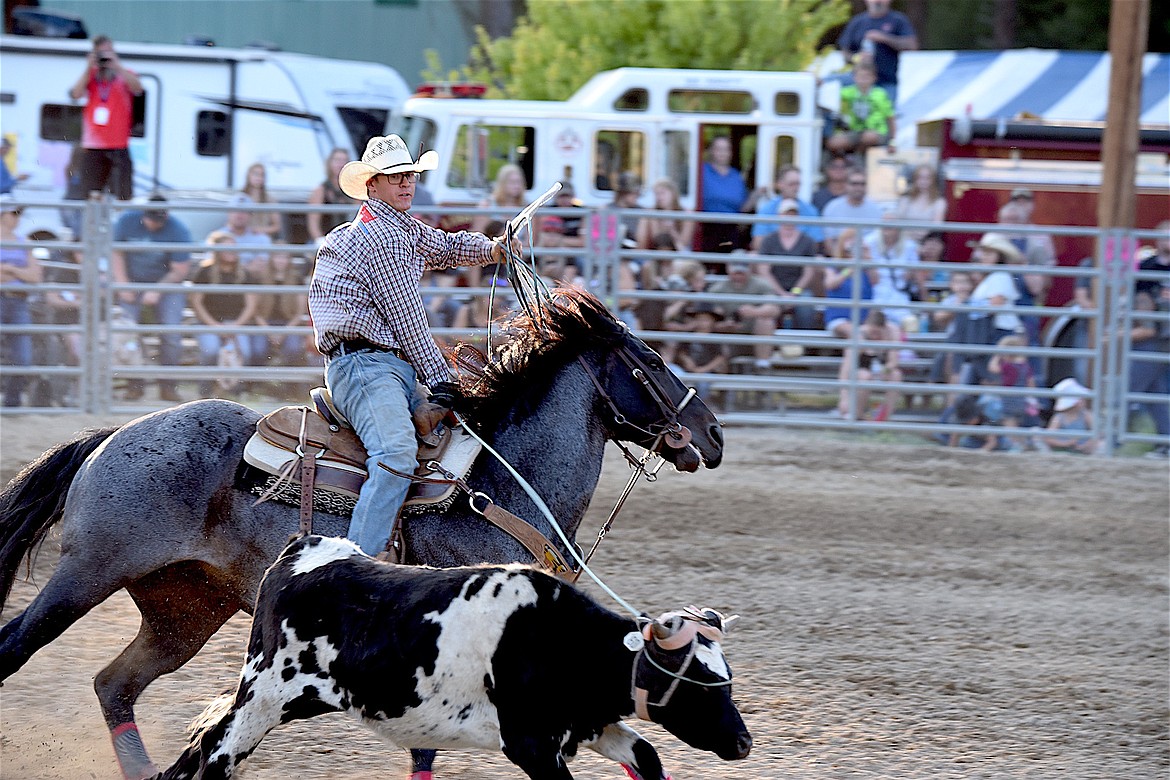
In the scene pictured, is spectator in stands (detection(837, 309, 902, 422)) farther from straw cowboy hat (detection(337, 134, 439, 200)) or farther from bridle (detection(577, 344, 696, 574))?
straw cowboy hat (detection(337, 134, 439, 200))

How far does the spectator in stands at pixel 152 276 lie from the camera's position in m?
10.9

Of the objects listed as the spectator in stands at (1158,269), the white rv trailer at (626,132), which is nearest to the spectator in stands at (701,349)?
the white rv trailer at (626,132)

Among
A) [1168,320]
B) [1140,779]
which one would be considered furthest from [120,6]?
[1140,779]

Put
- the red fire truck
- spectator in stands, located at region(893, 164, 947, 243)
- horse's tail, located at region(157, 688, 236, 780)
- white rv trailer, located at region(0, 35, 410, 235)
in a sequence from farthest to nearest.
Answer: white rv trailer, located at region(0, 35, 410, 235) → the red fire truck → spectator in stands, located at region(893, 164, 947, 243) → horse's tail, located at region(157, 688, 236, 780)

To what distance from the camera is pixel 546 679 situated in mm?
3381

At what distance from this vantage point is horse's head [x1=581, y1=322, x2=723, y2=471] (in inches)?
181

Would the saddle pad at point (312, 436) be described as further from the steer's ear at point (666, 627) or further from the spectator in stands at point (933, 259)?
the spectator in stands at point (933, 259)

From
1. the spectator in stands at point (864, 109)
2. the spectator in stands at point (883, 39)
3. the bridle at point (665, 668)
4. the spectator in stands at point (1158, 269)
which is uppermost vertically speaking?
the spectator in stands at point (883, 39)

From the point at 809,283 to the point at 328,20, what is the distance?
519 inches

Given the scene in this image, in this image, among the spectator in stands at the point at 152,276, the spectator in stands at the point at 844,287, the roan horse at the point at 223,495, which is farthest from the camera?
the spectator in stands at the point at 844,287

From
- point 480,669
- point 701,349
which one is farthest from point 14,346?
point 480,669

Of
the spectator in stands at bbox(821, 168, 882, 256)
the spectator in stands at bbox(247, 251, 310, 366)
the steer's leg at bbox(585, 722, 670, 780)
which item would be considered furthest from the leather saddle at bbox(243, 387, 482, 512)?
the spectator in stands at bbox(821, 168, 882, 256)

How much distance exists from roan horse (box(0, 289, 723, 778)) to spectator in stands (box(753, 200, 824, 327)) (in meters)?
6.70

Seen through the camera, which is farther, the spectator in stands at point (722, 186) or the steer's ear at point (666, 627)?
the spectator in stands at point (722, 186)
